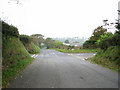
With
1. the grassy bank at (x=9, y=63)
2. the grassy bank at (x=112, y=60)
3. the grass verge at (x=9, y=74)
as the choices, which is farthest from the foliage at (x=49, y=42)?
the grass verge at (x=9, y=74)

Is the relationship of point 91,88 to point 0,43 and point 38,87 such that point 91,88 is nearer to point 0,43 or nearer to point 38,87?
point 38,87

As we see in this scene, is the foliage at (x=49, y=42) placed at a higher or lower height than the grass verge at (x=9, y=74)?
higher

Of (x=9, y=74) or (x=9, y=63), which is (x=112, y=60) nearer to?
(x=9, y=74)

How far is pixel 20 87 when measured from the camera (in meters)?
4.05

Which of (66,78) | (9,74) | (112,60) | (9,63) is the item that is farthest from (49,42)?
(66,78)

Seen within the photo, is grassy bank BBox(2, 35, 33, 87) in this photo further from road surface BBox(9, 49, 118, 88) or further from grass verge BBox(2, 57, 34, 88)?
road surface BBox(9, 49, 118, 88)

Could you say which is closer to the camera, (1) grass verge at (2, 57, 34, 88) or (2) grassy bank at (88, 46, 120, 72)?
(1) grass verge at (2, 57, 34, 88)

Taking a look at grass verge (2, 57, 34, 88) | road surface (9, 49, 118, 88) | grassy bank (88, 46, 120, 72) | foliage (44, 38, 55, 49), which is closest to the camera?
road surface (9, 49, 118, 88)

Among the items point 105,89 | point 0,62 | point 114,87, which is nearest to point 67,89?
point 105,89

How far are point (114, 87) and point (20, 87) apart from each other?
150 inches

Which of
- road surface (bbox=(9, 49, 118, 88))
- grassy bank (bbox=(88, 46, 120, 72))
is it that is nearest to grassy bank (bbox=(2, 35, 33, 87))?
road surface (bbox=(9, 49, 118, 88))

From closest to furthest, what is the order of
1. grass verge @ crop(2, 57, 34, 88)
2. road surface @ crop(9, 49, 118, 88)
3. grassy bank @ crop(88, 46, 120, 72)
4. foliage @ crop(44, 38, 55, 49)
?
road surface @ crop(9, 49, 118, 88), grass verge @ crop(2, 57, 34, 88), grassy bank @ crop(88, 46, 120, 72), foliage @ crop(44, 38, 55, 49)

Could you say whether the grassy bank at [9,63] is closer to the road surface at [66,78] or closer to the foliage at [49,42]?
the road surface at [66,78]

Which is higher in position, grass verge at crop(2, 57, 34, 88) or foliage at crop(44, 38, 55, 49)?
foliage at crop(44, 38, 55, 49)
